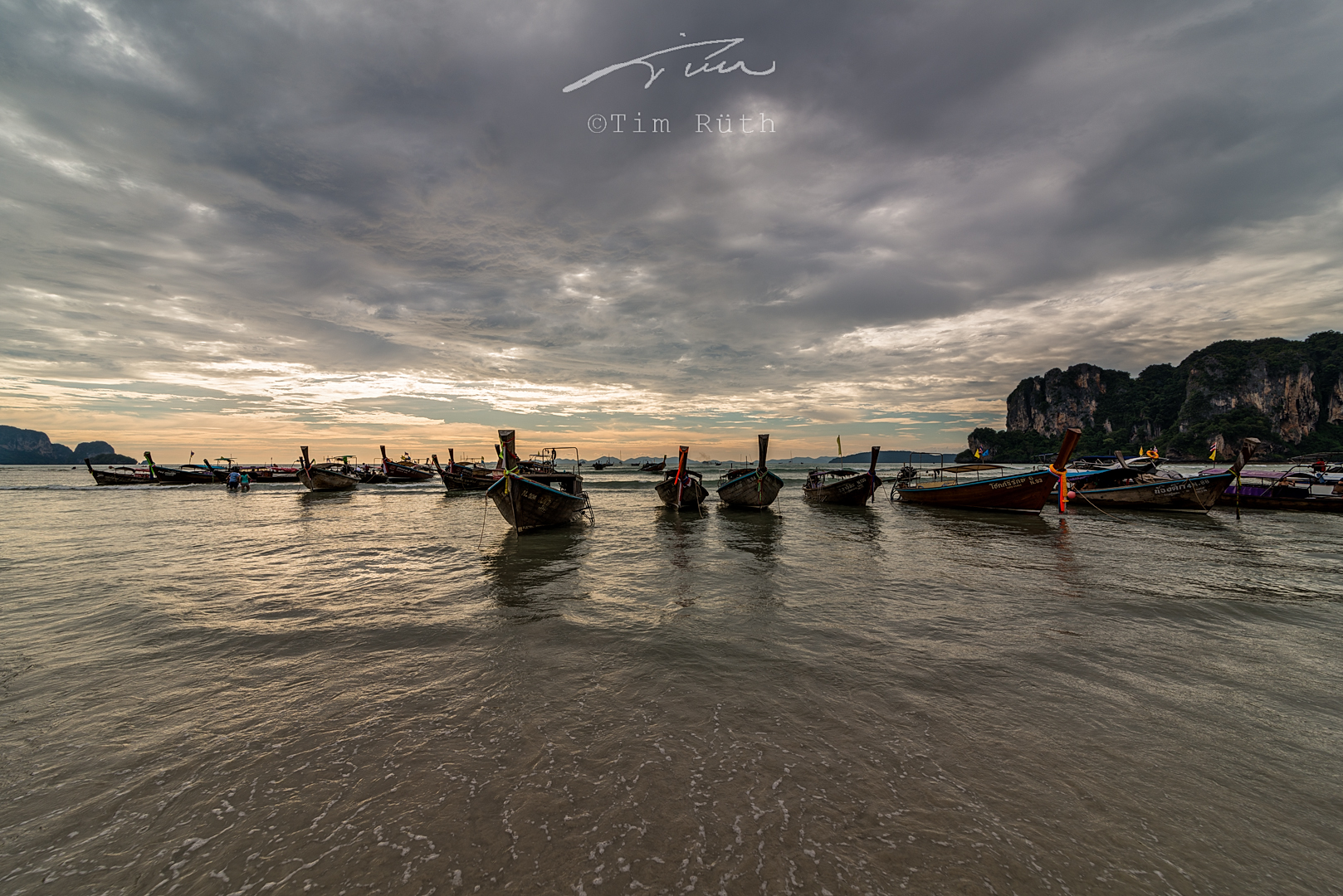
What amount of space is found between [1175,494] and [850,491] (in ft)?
53.7

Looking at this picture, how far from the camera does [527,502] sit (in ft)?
61.5

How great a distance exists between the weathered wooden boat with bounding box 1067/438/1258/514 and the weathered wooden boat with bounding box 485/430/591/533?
26087 millimetres

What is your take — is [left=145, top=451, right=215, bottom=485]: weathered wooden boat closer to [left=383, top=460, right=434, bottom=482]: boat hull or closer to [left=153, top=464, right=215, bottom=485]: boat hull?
[left=153, top=464, right=215, bottom=485]: boat hull

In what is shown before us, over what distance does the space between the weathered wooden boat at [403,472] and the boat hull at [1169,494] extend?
65.4 meters

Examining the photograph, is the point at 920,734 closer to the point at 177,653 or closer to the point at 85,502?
the point at 177,653

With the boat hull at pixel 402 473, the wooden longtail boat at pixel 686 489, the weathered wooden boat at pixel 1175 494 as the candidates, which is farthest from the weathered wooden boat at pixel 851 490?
the boat hull at pixel 402 473

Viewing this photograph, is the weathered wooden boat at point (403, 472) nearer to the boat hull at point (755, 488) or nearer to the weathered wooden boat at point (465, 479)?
the weathered wooden boat at point (465, 479)

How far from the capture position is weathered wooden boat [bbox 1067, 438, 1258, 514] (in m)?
23.0

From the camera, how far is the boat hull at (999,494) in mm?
22797

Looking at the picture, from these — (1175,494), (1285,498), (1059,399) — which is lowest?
(1285,498)

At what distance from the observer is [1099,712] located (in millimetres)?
5105

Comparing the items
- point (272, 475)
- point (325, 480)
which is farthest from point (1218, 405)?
point (272, 475)

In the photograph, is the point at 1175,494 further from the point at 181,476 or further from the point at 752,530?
the point at 181,476

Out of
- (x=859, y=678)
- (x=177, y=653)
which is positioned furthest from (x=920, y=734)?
(x=177, y=653)
